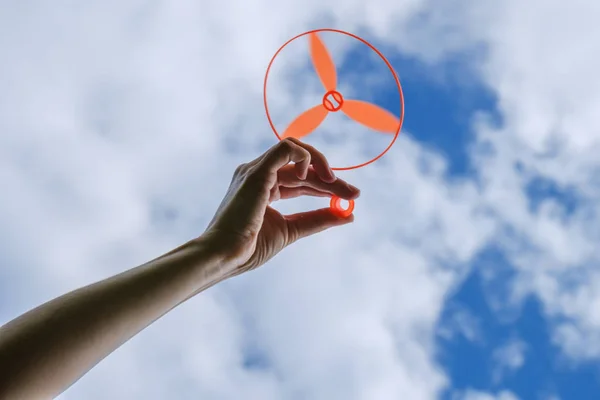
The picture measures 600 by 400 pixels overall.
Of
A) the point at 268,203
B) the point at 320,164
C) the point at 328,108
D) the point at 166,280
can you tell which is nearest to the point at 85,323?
the point at 166,280

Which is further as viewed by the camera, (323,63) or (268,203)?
(323,63)

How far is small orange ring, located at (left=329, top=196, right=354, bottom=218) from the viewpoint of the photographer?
348 cm

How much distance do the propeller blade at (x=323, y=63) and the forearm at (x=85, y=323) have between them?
8.34 feet

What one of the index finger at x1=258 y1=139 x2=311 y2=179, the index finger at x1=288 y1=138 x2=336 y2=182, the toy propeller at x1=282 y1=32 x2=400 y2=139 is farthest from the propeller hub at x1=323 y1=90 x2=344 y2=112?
the index finger at x1=258 y1=139 x2=311 y2=179

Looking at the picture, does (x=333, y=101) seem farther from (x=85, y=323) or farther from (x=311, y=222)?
(x=85, y=323)

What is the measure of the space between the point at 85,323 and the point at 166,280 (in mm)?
423

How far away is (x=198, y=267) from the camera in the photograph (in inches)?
95.5

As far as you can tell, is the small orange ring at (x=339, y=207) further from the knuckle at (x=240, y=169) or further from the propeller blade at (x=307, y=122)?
the propeller blade at (x=307, y=122)

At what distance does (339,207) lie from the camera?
353cm

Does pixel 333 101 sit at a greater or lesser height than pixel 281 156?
greater

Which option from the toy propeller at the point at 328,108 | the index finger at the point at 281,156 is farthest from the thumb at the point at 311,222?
the toy propeller at the point at 328,108

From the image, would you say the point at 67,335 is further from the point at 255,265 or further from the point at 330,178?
the point at 330,178

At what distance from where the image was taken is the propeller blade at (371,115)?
4.39 meters

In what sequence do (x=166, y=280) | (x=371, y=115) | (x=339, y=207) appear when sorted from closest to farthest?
(x=166, y=280), (x=339, y=207), (x=371, y=115)
